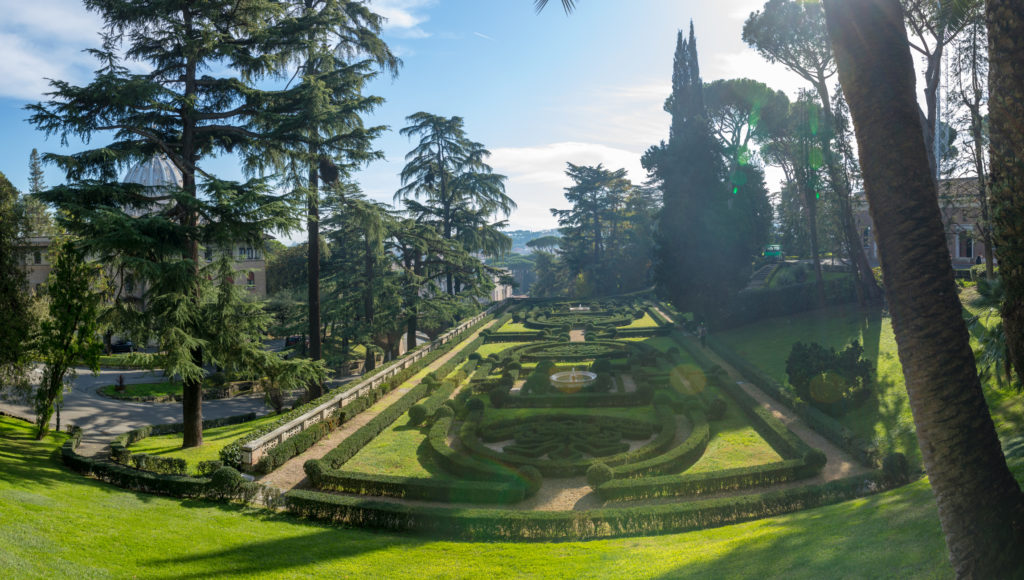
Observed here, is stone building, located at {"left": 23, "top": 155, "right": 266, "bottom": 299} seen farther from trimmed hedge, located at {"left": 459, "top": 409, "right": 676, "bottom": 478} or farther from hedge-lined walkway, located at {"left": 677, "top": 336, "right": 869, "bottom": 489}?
hedge-lined walkway, located at {"left": 677, "top": 336, "right": 869, "bottom": 489}

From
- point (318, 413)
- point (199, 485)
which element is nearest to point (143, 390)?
point (318, 413)

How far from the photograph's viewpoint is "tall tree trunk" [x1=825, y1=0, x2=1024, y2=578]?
16.6 ft

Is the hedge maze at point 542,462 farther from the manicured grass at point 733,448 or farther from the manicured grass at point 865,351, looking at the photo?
the manicured grass at point 865,351

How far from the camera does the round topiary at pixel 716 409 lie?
1814cm

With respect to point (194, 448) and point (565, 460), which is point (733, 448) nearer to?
point (565, 460)

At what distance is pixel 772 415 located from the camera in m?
18.0

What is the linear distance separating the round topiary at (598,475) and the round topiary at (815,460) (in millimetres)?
4927

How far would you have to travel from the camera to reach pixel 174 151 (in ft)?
59.5

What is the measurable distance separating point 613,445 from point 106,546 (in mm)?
11710

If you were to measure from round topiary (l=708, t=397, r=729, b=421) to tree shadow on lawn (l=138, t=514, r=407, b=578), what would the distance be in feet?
37.5

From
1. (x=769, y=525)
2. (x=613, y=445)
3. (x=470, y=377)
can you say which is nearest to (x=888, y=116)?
(x=769, y=525)

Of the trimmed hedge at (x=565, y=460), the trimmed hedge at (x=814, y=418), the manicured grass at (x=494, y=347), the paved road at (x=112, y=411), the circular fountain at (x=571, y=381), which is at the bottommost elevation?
the paved road at (x=112, y=411)

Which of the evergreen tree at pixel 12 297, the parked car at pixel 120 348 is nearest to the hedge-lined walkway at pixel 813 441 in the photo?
the evergreen tree at pixel 12 297

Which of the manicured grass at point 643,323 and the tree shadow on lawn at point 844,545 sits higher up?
the manicured grass at point 643,323
